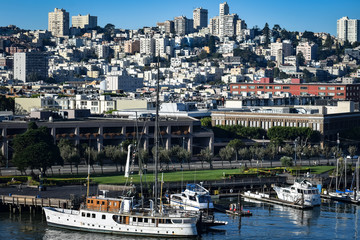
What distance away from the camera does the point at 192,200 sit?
71.4 m

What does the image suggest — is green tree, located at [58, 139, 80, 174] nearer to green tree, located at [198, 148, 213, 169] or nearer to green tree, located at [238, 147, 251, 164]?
green tree, located at [198, 148, 213, 169]

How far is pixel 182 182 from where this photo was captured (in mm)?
78812

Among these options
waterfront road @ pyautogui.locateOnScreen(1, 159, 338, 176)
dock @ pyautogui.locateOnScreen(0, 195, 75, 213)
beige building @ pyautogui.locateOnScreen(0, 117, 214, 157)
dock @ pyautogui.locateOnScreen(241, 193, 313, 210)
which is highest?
beige building @ pyautogui.locateOnScreen(0, 117, 214, 157)

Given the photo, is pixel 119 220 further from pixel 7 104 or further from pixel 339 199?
pixel 7 104

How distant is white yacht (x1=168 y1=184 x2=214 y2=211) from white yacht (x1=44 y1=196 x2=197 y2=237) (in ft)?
20.0

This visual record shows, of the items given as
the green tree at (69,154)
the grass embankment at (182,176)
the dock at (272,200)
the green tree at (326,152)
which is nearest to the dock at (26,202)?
the grass embankment at (182,176)

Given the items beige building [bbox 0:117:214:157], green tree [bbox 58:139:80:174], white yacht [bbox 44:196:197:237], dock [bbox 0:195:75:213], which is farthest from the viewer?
beige building [bbox 0:117:214:157]

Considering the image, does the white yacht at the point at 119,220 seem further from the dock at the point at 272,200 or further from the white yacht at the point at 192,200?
the dock at the point at 272,200

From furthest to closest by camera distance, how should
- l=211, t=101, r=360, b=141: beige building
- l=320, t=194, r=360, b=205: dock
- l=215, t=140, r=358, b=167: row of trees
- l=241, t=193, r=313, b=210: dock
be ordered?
l=211, t=101, r=360, b=141: beige building < l=215, t=140, r=358, b=167: row of trees < l=320, t=194, r=360, b=205: dock < l=241, t=193, r=313, b=210: dock

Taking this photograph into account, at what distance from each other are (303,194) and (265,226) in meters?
11.4

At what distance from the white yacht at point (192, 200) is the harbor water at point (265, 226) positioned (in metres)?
1.41

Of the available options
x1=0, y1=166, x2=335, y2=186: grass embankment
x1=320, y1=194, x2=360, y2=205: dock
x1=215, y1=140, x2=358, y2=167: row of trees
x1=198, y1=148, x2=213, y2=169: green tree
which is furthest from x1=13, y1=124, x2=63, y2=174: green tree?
x1=320, y1=194, x2=360, y2=205: dock

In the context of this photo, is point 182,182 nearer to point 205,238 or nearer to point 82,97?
point 205,238

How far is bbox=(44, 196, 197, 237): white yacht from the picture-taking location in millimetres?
62688
